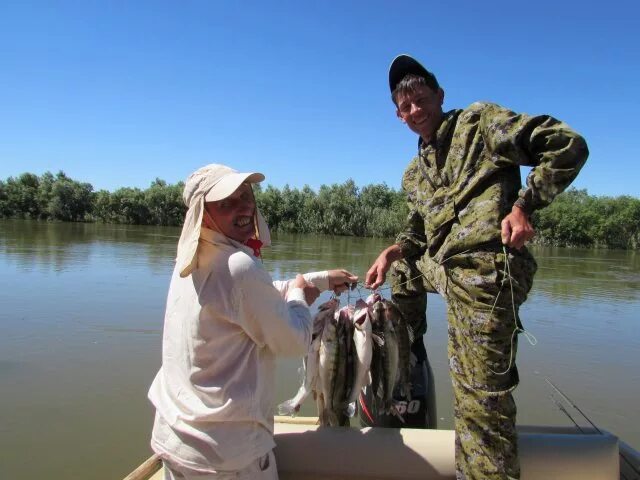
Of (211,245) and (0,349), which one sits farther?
(0,349)

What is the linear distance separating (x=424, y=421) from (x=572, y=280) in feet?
70.4

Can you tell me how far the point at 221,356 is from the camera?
237 centimetres

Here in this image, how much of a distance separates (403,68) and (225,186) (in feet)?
6.00

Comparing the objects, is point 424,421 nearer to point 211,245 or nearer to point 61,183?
point 211,245

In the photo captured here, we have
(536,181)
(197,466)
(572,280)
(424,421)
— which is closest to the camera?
(197,466)

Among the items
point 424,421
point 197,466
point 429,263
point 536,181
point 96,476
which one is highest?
point 536,181

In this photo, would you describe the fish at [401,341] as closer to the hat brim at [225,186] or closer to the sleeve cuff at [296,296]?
the sleeve cuff at [296,296]

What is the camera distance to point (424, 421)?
13.8 ft

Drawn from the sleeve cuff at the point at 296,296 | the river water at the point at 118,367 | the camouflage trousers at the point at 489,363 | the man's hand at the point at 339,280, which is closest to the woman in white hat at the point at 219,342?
the sleeve cuff at the point at 296,296

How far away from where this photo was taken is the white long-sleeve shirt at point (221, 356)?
233 cm

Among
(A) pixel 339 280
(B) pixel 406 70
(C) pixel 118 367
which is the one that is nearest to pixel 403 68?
(B) pixel 406 70

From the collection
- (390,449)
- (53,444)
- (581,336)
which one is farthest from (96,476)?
(581,336)

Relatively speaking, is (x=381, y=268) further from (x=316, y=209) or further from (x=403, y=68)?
(x=316, y=209)

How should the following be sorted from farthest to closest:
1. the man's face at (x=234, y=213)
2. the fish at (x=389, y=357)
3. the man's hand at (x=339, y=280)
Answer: the fish at (x=389, y=357) < the man's hand at (x=339, y=280) < the man's face at (x=234, y=213)
